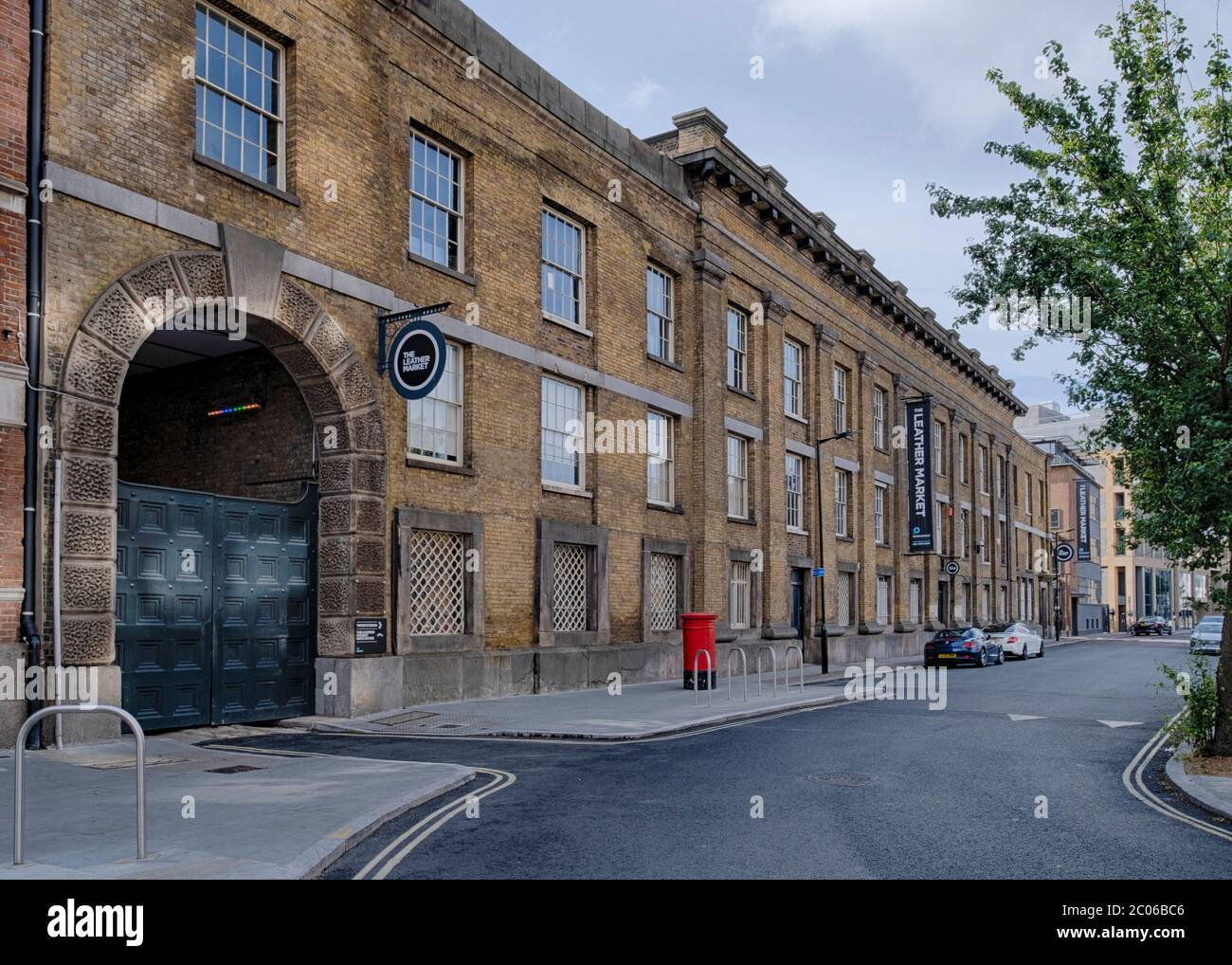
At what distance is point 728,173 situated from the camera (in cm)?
2730

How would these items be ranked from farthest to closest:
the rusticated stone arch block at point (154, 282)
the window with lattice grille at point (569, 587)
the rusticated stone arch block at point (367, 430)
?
the window with lattice grille at point (569, 587), the rusticated stone arch block at point (367, 430), the rusticated stone arch block at point (154, 282)

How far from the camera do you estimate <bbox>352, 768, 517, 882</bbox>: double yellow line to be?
22.0 ft

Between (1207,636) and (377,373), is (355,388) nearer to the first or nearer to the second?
(377,373)

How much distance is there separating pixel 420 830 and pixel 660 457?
17793 mm

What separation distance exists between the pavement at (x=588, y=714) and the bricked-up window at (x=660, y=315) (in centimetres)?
828

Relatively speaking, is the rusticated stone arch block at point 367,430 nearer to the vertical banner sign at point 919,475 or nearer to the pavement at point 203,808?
the pavement at point 203,808

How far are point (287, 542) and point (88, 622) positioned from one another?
392cm

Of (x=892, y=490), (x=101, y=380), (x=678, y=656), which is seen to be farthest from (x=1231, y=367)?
(x=892, y=490)

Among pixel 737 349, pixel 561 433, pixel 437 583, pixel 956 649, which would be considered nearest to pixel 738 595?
pixel 737 349

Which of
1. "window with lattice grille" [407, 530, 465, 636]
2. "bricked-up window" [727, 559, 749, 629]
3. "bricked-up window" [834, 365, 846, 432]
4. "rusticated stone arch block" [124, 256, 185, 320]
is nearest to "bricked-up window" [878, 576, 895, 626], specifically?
"bricked-up window" [834, 365, 846, 432]

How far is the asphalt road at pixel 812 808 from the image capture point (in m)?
6.93

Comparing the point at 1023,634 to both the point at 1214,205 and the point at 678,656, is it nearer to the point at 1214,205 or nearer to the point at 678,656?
the point at 678,656

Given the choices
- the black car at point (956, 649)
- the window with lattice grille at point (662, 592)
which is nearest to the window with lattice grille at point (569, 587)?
the window with lattice grille at point (662, 592)

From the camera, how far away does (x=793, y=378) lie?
3238cm
